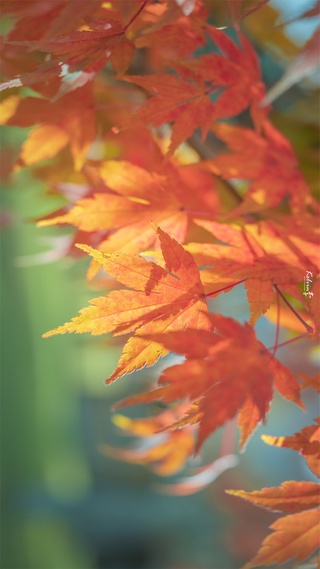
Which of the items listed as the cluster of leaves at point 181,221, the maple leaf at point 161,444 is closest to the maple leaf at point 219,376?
the cluster of leaves at point 181,221

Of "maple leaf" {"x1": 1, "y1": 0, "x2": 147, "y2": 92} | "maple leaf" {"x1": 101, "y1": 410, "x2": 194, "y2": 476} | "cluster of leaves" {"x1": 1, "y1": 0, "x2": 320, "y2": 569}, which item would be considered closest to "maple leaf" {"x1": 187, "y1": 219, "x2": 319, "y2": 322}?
"cluster of leaves" {"x1": 1, "y1": 0, "x2": 320, "y2": 569}

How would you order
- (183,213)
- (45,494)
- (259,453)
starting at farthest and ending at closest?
(45,494)
(259,453)
(183,213)

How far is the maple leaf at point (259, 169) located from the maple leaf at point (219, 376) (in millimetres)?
121

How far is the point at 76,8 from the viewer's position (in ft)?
0.67

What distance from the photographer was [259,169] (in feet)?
1.26

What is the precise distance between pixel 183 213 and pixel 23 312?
5.15 ft

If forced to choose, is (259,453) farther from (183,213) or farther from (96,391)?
(183,213)

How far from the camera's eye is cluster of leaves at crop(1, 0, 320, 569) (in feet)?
0.80

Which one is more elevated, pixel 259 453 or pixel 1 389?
pixel 1 389

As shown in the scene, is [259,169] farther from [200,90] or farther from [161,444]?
[161,444]

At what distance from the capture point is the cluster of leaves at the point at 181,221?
0.24m

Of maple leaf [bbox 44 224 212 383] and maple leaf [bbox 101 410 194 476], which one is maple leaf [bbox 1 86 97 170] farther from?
maple leaf [bbox 101 410 194 476]

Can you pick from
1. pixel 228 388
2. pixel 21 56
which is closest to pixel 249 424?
pixel 228 388

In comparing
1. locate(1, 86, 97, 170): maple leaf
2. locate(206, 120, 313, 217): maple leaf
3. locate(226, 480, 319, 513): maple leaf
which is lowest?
locate(226, 480, 319, 513): maple leaf
